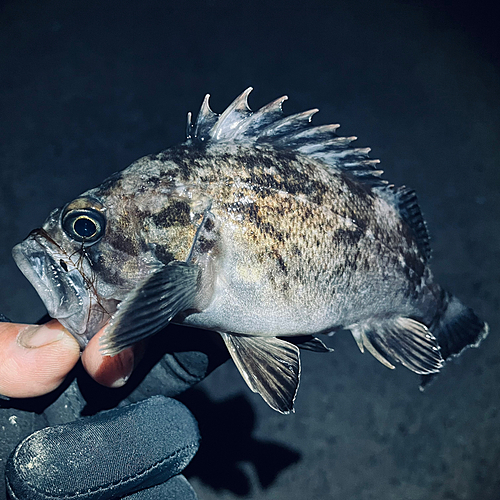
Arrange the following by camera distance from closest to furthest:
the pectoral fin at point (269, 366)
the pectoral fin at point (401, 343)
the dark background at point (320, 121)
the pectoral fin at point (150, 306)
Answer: the pectoral fin at point (150, 306), the pectoral fin at point (269, 366), the pectoral fin at point (401, 343), the dark background at point (320, 121)

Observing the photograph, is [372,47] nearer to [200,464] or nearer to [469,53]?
[469,53]

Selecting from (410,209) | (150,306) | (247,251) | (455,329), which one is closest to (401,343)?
(455,329)

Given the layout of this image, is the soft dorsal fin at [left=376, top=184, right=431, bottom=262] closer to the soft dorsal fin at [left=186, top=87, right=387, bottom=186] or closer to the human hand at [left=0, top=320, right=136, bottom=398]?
the soft dorsal fin at [left=186, top=87, right=387, bottom=186]

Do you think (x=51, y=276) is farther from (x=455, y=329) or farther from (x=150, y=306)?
(x=455, y=329)

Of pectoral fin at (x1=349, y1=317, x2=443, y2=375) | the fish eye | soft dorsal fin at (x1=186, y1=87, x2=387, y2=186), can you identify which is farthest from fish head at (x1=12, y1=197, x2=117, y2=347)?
pectoral fin at (x1=349, y1=317, x2=443, y2=375)

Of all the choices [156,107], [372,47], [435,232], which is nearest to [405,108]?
[372,47]

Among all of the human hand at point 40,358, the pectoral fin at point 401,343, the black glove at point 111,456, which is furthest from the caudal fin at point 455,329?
the human hand at point 40,358

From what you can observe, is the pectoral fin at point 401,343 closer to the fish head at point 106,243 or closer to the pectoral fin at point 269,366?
the pectoral fin at point 269,366
